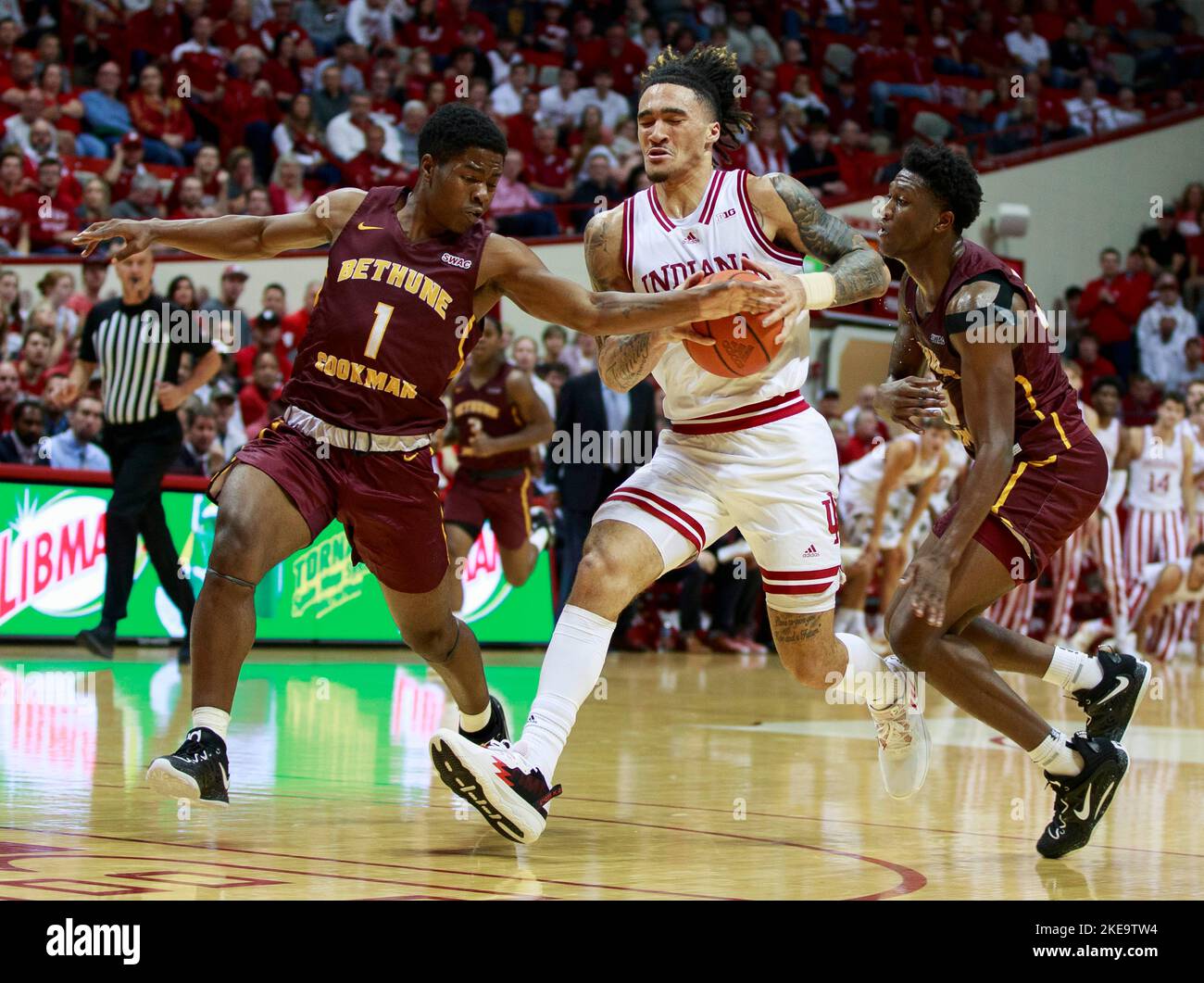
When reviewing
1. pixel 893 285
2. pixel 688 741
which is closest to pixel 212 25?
pixel 893 285

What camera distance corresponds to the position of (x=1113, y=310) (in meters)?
19.2

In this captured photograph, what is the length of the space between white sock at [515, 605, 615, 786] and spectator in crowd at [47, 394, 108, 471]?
7896 millimetres

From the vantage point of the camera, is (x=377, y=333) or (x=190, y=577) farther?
(x=190, y=577)

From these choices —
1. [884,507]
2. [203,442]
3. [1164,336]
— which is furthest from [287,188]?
[1164,336]

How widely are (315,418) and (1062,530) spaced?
2.36m

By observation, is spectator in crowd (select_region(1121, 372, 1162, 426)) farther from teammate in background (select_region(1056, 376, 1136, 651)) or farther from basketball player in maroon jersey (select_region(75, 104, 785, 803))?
basketball player in maroon jersey (select_region(75, 104, 785, 803))

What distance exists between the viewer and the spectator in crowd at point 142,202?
A: 13977 millimetres

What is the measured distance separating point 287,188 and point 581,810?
10.4 meters

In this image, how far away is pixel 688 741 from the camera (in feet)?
25.4

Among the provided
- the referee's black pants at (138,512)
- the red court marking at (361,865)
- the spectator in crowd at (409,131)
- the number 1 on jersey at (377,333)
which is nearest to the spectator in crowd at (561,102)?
the spectator in crowd at (409,131)

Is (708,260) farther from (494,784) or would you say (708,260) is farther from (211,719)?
(211,719)

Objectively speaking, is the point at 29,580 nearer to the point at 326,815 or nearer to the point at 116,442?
the point at 116,442

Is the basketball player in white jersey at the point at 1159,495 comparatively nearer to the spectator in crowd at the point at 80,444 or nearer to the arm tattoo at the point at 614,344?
the spectator in crowd at the point at 80,444

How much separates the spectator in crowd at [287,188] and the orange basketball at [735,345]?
33.4 feet
